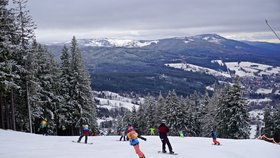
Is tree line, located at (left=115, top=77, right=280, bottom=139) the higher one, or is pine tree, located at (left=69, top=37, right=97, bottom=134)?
pine tree, located at (left=69, top=37, right=97, bottom=134)

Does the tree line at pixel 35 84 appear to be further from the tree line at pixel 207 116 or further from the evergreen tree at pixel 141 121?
the evergreen tree at pixel 141 121

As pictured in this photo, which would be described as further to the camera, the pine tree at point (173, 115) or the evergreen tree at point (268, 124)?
the evergreen tree at point (268, 124)

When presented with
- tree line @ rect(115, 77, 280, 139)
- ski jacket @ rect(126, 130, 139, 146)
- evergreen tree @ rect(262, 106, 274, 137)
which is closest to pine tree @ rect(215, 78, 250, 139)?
tree line @ rect(115, 77, 280, 139)

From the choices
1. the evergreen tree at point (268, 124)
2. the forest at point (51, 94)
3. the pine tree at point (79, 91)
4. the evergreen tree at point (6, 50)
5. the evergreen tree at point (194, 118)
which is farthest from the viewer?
the evergreen tree at point (268, 124)

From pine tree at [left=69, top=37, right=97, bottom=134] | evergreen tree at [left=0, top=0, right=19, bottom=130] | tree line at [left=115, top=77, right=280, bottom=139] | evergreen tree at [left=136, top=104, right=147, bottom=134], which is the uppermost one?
evergreen tree at [left=0, top=0, right=19, bottom=130]

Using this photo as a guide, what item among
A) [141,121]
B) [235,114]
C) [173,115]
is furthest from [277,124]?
[141,121]

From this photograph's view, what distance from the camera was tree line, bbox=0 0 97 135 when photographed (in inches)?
1096

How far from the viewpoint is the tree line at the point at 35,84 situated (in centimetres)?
2783

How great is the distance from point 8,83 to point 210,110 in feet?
140

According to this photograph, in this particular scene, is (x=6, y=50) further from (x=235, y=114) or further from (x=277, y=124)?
(x=277, y=124)

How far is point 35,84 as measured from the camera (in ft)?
106

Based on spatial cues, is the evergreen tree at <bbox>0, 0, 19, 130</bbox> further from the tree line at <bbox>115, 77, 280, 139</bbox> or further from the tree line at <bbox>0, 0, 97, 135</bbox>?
the tree line at <bbox>115, 77, 280, 139</bbox>

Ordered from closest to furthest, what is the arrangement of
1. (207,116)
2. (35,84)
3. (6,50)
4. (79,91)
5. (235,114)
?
1. (6,50)
2. (35,84)
3. (79,91)
4. (235,114)
5. (207,116)

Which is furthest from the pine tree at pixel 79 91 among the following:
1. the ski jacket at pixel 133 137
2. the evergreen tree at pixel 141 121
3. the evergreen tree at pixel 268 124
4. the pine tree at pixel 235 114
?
the evergreen tree at pixel 268 124
